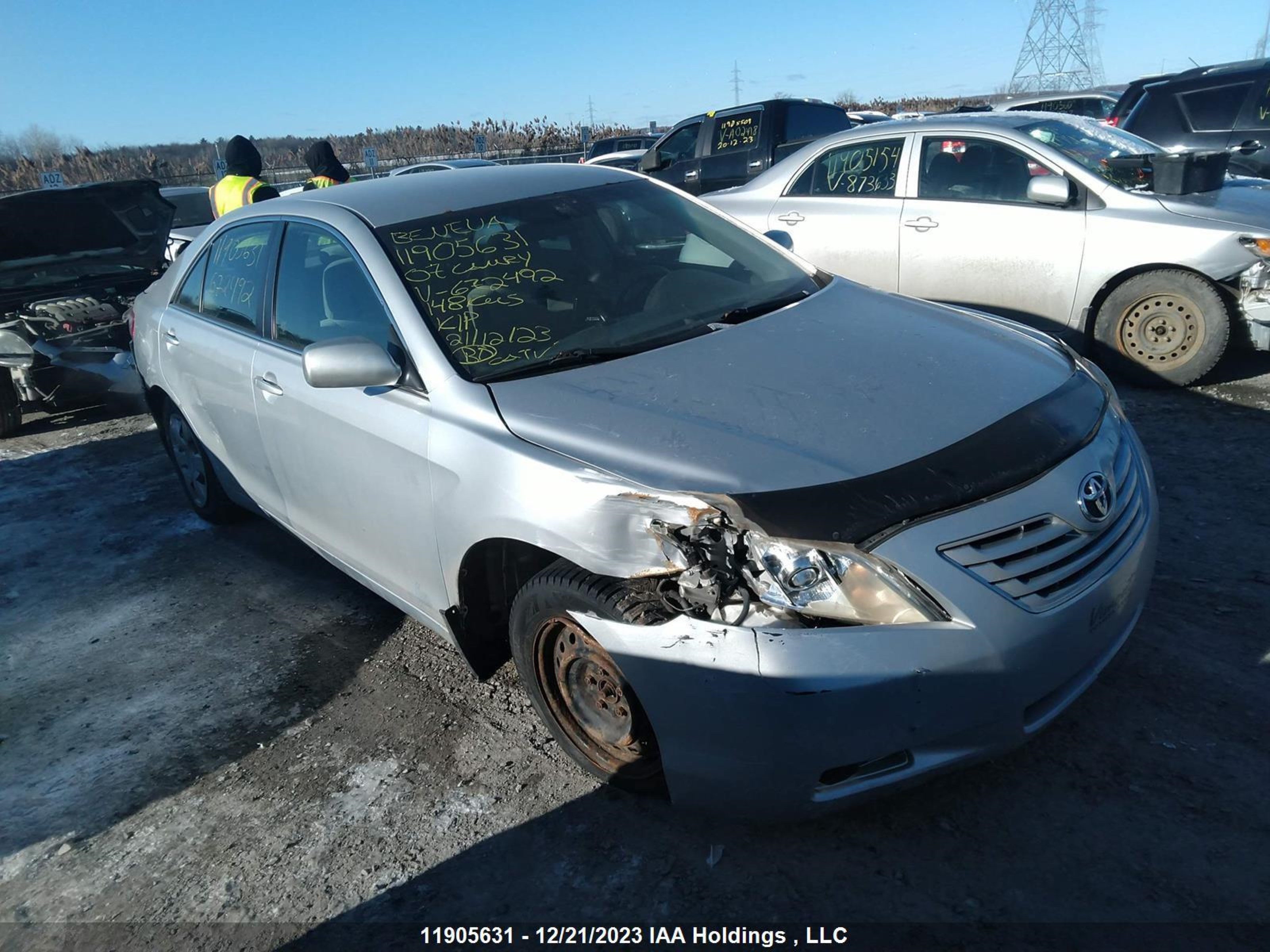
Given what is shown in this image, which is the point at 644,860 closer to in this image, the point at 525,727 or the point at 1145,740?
the point at 525,727

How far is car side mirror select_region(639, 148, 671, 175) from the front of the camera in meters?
10.7

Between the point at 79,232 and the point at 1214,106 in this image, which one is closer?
the point at 79,232

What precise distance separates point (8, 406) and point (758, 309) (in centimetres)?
655

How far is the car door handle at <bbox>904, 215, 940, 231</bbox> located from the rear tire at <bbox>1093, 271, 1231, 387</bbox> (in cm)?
118

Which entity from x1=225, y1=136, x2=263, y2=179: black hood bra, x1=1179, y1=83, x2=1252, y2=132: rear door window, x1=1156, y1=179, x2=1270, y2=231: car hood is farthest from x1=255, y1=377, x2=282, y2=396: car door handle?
x1=1179, y1=83, x2=1252, y2=132: rear door window

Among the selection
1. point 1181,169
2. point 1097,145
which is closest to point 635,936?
point 1181,169

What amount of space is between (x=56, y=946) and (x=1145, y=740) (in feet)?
10.0

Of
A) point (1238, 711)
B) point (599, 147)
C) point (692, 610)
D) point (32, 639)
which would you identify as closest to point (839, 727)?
point (692, 610)

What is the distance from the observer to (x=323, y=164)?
770 centimetres

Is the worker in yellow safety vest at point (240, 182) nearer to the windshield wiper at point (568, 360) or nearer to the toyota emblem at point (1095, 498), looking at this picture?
the windshield wiper at point (568, 360)

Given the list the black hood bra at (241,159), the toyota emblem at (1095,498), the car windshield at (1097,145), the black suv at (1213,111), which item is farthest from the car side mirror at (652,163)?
the toyota emblem at (1095,498)

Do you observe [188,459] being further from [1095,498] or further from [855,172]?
[855,172]

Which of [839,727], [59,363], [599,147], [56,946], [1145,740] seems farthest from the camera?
[599,147]

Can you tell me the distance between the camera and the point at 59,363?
7.08 meters
